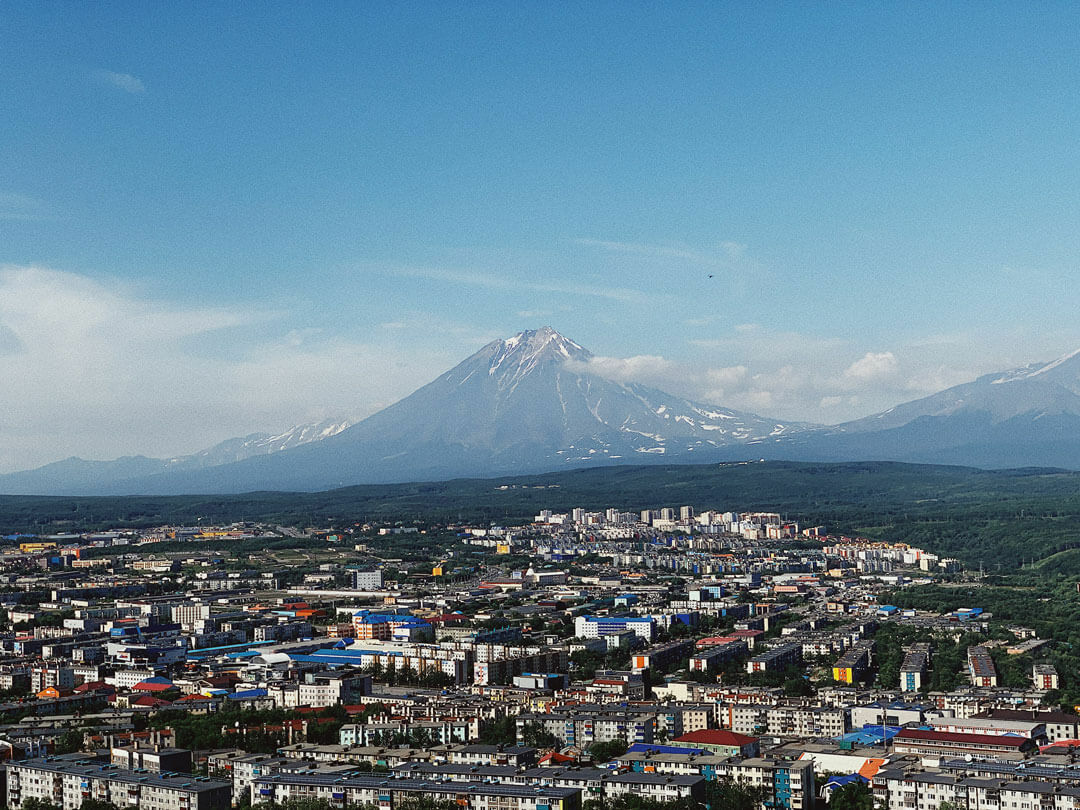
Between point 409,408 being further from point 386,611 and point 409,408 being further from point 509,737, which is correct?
point 509,737

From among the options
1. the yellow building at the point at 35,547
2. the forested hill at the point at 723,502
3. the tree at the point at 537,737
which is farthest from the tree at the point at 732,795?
the yellow building at the point at 35,547

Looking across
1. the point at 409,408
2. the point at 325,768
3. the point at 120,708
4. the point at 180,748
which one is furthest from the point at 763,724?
the point at 409,408

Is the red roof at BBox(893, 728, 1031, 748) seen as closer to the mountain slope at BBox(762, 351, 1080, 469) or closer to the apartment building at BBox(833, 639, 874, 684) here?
the apartment building at BBox(833, 639, 874, 684)

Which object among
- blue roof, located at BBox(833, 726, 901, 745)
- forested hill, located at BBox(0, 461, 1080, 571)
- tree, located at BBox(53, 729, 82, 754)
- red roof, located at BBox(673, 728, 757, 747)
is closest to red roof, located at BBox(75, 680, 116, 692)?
tree, located at BBox(53, 729, 82, 754)

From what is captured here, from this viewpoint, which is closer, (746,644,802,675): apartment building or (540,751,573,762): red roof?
(540,751,573,762): red roof

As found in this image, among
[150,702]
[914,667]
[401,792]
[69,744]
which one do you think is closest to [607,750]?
[401,792]

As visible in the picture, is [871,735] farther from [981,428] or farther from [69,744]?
[981,428]
